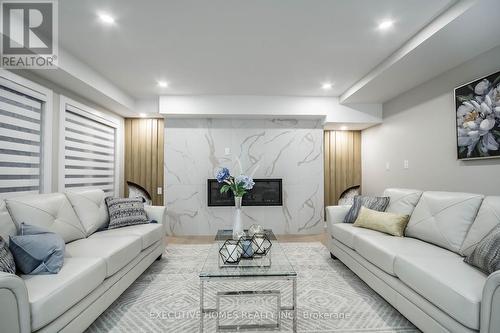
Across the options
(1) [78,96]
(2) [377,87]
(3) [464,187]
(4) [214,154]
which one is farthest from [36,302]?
(2) [377,87]

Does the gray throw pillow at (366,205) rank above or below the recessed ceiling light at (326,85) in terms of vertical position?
below

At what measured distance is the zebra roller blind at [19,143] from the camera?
2350 mm

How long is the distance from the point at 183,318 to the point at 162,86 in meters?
3.14

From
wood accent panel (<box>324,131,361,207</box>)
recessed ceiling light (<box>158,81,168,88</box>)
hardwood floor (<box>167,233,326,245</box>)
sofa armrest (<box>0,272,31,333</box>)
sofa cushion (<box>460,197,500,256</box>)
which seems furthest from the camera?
wood accent panel (<box>324,131,361,207</box>)

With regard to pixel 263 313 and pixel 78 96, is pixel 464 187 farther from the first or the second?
pixel 78 96

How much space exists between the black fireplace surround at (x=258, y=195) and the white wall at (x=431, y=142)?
70.2 inches

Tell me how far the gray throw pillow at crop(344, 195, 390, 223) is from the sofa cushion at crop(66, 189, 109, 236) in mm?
2983

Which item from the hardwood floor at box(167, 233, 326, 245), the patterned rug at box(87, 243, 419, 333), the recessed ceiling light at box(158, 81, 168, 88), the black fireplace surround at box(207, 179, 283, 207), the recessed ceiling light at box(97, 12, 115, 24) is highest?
the recessed ceiling light at box(97, 12, 115, 24)

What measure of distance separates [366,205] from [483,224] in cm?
123

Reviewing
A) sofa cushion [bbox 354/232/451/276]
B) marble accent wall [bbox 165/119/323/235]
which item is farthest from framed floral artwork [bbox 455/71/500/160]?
marble accent wall [bbox 165/119/323/235]

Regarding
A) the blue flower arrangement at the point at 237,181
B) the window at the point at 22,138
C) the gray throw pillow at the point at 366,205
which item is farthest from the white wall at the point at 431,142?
the window at the point at 22,138

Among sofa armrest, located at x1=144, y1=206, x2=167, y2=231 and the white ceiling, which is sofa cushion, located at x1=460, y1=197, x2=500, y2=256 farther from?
sofa armrest, located at x1=144, y1=206, x2=167, y2=231

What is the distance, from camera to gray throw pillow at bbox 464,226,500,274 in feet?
4.91

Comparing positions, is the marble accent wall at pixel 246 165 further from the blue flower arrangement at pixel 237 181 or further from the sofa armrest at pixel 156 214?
the blue flower arrangement at pixel 237 181
